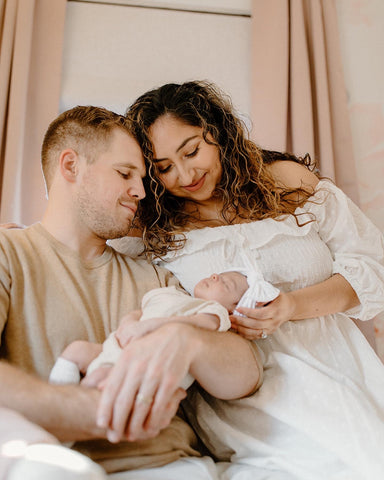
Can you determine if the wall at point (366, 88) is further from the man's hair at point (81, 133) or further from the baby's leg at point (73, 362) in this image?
the baby's leg at point (73, 362)

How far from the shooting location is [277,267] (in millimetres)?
1581

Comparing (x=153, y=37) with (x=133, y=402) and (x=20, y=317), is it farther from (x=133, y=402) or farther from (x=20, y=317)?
(x=133, y=402)

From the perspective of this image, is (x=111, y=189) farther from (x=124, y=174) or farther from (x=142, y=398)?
(x=142, y=398)

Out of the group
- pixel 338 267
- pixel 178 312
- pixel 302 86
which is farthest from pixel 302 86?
pixel 178 312

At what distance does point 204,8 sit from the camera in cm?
272

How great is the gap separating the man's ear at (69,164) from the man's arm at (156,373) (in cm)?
69

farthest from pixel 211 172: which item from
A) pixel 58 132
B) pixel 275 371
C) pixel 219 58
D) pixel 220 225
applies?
pixel 219 58

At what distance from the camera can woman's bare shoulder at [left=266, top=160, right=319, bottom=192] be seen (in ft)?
5.94

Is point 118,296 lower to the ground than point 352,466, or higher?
higher

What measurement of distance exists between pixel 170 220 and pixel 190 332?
745 millimetres

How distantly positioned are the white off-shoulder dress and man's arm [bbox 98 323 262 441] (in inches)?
8.6

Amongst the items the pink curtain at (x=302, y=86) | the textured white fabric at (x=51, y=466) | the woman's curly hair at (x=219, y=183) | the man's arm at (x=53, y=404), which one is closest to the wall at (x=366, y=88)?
the pink curtain at (x=302, y=86)

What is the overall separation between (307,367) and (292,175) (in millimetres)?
776

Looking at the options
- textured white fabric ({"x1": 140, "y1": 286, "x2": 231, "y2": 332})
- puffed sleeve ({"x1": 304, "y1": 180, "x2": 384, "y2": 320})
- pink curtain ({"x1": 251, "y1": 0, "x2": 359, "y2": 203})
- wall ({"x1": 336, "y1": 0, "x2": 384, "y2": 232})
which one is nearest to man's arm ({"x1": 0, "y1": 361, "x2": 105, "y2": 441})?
textured white fabric ({"x1": 140, "y1": 286, "x2": 231, "y2": 332})
